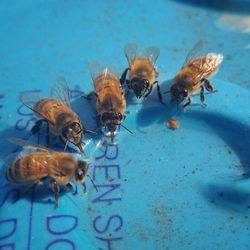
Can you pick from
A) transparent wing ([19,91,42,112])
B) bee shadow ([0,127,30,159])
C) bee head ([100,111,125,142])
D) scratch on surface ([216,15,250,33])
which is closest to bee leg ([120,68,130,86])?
bee head ([100,111,125,142])

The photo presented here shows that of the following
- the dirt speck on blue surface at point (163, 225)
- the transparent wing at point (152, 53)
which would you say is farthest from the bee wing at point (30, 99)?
the dirt speck on blue surface at point (163, 225)

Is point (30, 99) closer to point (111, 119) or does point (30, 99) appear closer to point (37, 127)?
point (37, 127)

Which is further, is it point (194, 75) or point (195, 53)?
point (195, 53)

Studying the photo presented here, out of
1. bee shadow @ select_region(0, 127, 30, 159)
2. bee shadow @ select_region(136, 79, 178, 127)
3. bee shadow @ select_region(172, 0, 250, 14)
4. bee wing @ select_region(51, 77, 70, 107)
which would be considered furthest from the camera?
bee shadow @ select_region(172, 0, 250, 14)

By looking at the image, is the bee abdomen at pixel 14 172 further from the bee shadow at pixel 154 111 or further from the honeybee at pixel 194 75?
the honeybee at pixel 194 75

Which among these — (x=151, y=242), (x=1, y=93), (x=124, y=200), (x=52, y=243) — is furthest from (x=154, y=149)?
(x=1, y=93)

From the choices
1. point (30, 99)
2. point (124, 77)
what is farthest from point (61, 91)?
point (124, 77)

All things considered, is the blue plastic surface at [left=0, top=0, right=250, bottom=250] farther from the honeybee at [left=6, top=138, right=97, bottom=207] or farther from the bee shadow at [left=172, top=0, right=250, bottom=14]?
the honeybee at [left=6, top=138, right=97, bottom=207]
